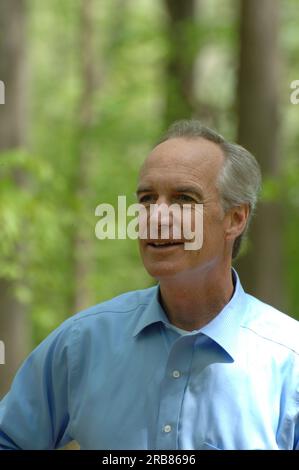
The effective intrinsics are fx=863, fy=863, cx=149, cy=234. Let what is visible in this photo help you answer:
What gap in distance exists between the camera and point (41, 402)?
2.44m

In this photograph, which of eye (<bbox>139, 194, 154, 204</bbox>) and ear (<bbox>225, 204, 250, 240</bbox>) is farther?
ear (<bbox>225, 204, 250, 240</bbox>)

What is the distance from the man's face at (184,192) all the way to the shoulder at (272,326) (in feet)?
0.61

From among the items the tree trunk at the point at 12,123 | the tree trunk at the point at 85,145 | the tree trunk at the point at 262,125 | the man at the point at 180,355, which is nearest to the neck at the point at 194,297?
the man at the point at 180,355

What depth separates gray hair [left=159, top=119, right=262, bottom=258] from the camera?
247 centimetres

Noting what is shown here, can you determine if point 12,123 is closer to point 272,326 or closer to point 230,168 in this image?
point 230,168

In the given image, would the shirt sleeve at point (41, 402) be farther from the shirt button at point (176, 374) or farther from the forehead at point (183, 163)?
the forehead at point (183, 163)

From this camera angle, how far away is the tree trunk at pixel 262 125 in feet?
25.3

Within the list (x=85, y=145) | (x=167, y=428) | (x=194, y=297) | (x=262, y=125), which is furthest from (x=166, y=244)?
(x=85, y=145)

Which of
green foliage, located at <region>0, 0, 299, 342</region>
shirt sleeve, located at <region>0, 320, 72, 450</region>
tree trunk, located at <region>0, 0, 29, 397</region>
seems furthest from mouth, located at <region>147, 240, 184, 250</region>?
tree trunk, located at <region>0, 0, 29, 397</region>

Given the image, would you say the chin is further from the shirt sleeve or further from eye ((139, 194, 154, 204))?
the shirt sleeve
